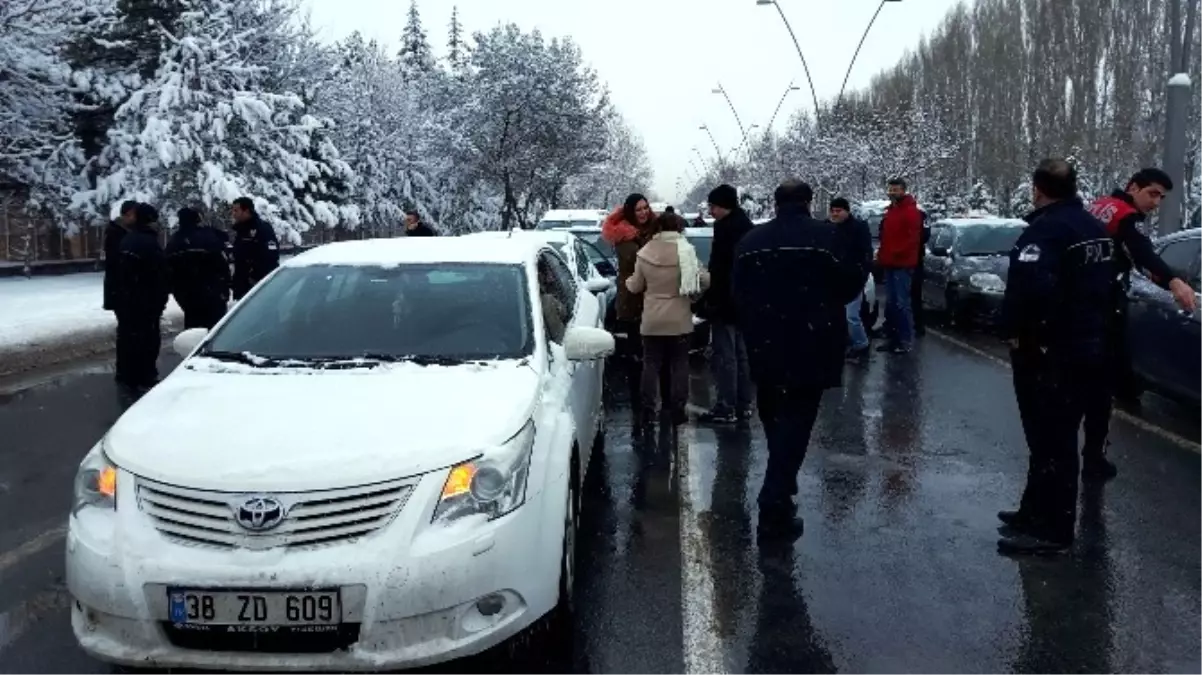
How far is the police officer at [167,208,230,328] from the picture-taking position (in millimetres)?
10234

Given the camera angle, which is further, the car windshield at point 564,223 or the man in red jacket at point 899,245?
the car windshield at point 564,223

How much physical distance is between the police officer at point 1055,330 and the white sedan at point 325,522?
234 cm

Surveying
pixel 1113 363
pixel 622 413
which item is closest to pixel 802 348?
pixel 1113 363

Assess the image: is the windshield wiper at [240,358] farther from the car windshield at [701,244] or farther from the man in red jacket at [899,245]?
the man in red jacket at [899,245]

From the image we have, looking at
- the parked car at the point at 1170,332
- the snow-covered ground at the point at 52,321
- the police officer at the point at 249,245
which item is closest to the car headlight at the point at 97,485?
the parked car at the point at 1170,332

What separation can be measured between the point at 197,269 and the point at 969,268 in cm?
990

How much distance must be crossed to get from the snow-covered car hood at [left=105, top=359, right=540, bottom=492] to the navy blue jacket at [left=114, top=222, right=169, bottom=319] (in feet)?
18.8

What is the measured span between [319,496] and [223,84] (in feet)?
96.7

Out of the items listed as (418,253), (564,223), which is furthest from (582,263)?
(564,223)

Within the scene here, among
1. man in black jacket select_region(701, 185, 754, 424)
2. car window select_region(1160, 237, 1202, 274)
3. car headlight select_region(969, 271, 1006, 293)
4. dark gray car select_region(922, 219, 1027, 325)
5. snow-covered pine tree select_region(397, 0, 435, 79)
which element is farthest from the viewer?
snow-covered pine tree select_region(397, 0, 435, 79)

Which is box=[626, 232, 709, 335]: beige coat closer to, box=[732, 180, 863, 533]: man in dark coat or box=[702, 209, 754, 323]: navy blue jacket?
box=[702, 209, 754, 323]: navy blue jacket

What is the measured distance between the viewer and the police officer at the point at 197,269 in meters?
10.2

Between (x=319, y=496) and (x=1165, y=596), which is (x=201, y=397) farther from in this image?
(x=1165, y=596)

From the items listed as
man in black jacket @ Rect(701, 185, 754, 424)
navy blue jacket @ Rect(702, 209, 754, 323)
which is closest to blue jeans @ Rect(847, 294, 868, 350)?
man in black jacket @ Rect(701, 185, 754, 424)
